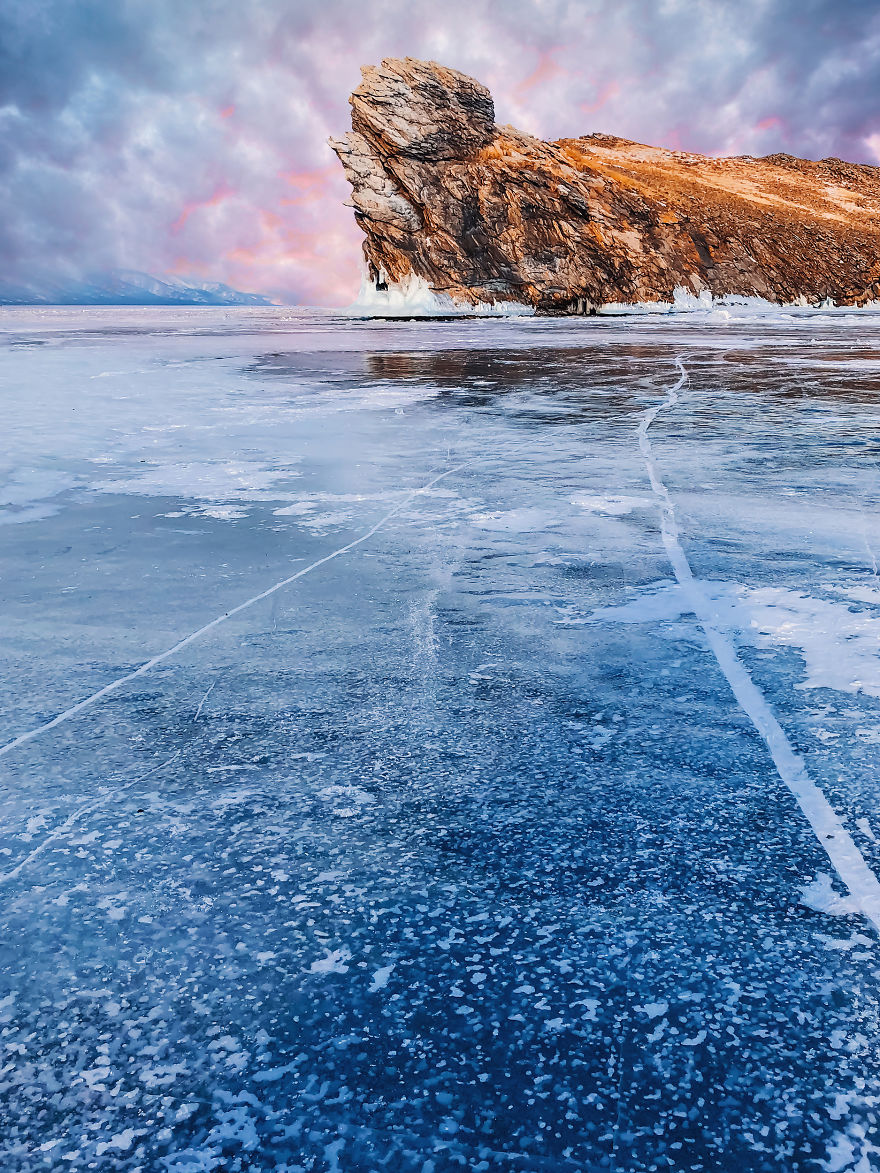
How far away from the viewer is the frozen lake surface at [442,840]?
1.28 metres

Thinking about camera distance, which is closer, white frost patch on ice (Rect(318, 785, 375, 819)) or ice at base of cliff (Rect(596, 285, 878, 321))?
white frost patch on ice (Rect(318, 785, 375, 819))

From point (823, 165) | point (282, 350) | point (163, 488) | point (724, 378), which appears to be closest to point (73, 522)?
point (163, 488)

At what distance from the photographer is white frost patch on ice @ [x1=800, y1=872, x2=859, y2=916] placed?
168cm

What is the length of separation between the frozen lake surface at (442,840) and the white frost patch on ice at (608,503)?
0.58ft

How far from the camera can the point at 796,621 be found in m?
3.24

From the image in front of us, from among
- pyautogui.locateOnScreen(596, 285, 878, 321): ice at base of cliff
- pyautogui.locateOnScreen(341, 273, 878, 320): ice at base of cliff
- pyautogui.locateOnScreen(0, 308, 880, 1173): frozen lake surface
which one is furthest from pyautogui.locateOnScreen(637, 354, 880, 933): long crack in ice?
pyautogui.locateOnScreen(596, 285, 878, 321): ice at base of cliff

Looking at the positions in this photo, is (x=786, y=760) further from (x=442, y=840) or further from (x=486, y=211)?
(x=486, y=211)

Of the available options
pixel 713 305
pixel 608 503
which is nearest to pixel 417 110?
pixel 713 305

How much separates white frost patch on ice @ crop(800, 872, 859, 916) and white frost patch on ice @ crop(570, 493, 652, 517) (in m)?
3.36

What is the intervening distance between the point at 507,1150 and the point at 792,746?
1475 mm

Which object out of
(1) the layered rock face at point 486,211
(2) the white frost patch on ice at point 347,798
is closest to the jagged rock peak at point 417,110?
(1) the layered rock face at point 486,211

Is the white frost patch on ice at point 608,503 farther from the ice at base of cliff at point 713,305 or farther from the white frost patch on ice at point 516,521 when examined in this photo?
the ice at base of cliff at point 713,305

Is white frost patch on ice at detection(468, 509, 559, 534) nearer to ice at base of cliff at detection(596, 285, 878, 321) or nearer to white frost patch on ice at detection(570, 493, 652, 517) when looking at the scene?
white frost patch on ice at detection(570, 493, 652, 517)

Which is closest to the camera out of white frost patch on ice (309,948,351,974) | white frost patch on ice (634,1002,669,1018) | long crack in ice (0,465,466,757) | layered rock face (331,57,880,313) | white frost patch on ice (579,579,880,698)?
white frost patch on ice (634,1002,669,1018)
